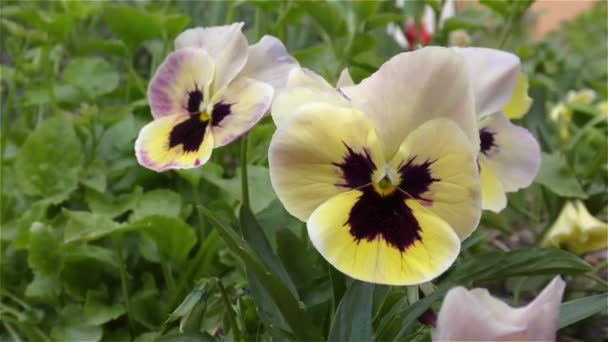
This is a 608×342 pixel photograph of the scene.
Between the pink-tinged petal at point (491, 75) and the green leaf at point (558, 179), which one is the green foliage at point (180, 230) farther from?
the pink-tinged petal at point (491, 75)

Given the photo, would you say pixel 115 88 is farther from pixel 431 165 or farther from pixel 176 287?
pixel 431 165

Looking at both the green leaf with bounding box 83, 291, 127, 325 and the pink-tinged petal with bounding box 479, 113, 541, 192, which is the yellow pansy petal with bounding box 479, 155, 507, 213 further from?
the green leaf with bounding box 83, 291, 127, 325

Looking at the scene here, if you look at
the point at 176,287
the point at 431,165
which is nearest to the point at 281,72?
the point at 431,165

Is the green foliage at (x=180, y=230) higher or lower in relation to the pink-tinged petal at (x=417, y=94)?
lower

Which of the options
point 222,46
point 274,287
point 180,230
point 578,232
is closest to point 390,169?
point 274,287

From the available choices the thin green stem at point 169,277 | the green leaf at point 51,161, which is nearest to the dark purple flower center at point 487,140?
the thin green stem at point 169,277

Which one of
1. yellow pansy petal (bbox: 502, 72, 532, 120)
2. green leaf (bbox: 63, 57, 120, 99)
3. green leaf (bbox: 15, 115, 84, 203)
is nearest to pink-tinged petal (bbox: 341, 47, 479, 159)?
yellow pansy petal (bbox: 502, 72, 532, 120)
